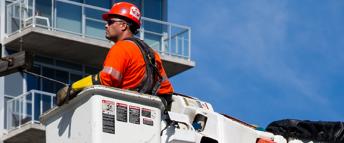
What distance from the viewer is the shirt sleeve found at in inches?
571

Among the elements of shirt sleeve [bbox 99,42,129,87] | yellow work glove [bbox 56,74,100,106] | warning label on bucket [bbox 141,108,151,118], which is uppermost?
shirt sleeve [bbox 99,42,129,87]

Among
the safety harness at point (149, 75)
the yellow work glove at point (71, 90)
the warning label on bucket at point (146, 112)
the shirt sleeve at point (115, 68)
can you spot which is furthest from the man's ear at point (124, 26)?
the warning label on bucket at point (146, 112)

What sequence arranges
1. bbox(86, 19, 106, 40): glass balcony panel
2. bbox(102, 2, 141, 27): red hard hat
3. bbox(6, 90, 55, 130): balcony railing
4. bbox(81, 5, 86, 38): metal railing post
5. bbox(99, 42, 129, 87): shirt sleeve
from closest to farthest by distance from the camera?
1. bbox(99, 42, 129, 87): shirt sleeve
2. bbox(102, 2, 141, 27): red hard hat
3. bbox(6, 90, 55, 130): balcony railing
4. bbox(81, 5, 86, 38): metal railing post
5. bbox(86, 19, 106, 40): glass balcony panel

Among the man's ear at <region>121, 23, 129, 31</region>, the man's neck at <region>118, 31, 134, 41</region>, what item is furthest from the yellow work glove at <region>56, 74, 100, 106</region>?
the man's ear at <region>121, 23, 129, 31</region>

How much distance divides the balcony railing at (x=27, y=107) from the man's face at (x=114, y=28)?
25884 mm

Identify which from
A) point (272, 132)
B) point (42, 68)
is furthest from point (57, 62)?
point (272, 132)

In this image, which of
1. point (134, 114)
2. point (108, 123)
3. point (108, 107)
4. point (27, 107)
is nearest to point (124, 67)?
point (134, 114)

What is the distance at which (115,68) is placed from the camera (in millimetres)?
14555

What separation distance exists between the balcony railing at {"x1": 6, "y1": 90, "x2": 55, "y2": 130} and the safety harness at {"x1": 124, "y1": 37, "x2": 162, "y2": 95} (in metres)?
26.1

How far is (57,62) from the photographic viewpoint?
142 feet

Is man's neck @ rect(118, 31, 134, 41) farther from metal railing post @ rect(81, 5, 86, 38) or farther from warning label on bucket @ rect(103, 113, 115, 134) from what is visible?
metal railing post @ rect(81, 5, 86, 38)

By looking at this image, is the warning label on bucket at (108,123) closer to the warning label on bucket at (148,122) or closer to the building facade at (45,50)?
Result: the warning label on bucket at (148,122)

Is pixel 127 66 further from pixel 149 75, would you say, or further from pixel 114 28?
pixel 114 28

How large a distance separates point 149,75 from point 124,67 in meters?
0.37
